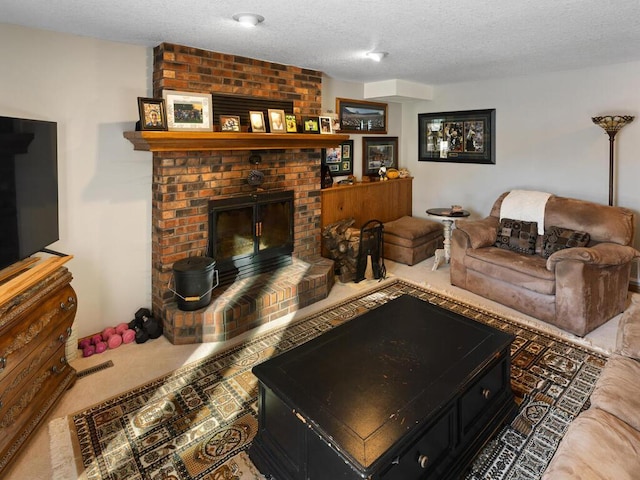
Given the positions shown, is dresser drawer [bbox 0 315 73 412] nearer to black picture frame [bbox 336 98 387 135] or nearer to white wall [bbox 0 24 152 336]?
white wall [bbox 0 24 152 336]

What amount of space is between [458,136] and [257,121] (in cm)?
299

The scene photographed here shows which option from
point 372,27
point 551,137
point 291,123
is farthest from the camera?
point 551,137

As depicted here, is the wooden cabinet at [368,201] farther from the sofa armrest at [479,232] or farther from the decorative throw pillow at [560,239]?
the decorative throw pillow at [560,239]

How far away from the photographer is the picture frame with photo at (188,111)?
299cm

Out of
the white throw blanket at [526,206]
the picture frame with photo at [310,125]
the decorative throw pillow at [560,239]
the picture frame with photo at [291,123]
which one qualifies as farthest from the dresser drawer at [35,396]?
the white throw blanket at [526,206]

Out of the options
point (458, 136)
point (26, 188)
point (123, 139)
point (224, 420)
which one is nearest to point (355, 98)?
point (458, 136)

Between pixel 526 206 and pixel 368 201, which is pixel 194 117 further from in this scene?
pixel 526 206

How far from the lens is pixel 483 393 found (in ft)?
6.64

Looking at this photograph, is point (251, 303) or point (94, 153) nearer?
point (94, 153)

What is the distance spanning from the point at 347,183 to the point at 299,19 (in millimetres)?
2639

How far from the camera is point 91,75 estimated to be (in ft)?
9.43

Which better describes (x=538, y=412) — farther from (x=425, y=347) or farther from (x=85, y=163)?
(x=85, y=163)

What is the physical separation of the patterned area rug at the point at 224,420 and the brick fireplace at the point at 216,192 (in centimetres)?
38

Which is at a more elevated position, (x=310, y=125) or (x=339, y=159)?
(x=310, y=125)
